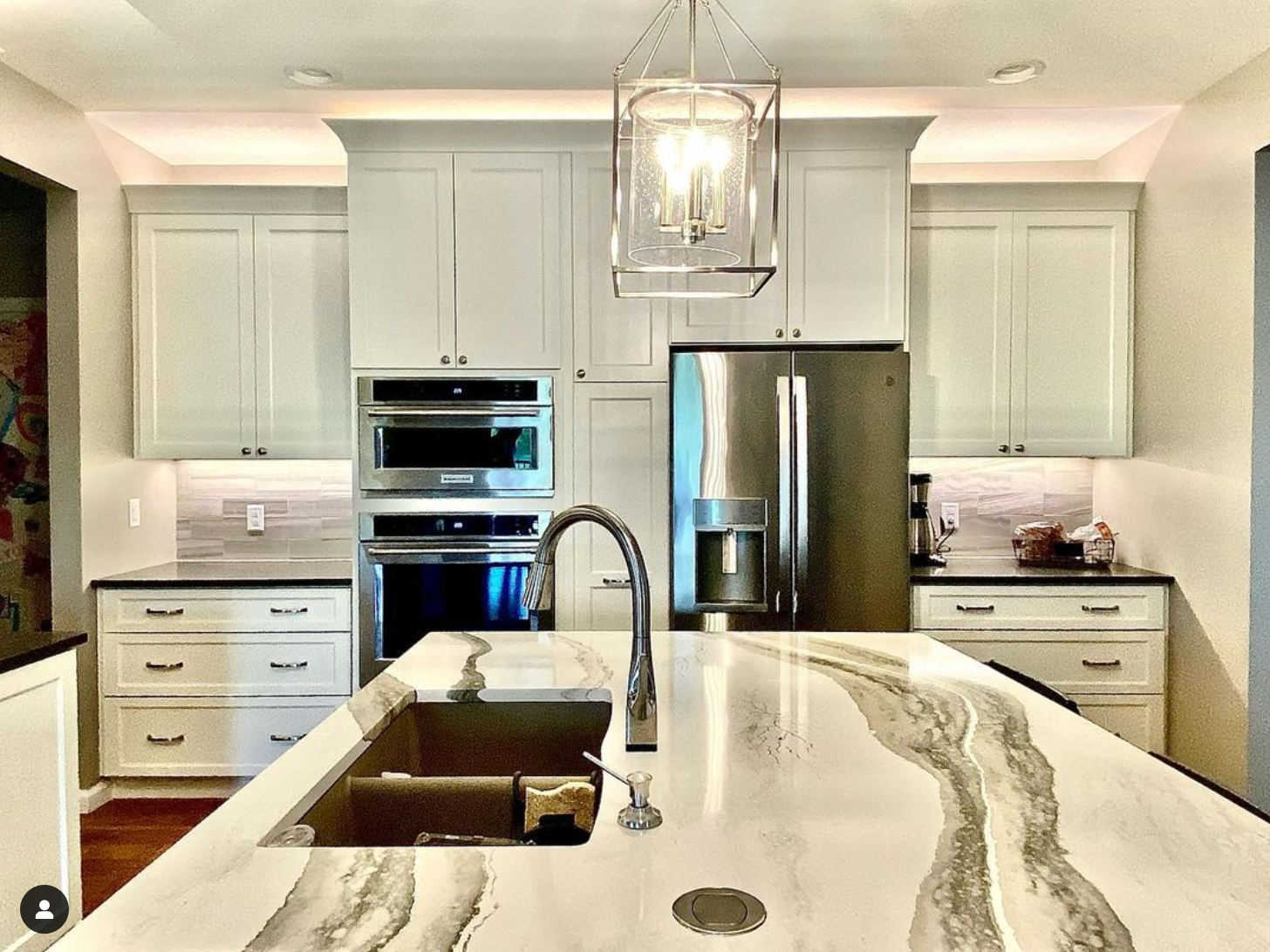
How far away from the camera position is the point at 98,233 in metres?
3.41

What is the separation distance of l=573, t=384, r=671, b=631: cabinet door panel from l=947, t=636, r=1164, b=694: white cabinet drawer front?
1.20m

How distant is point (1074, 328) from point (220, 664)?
3634mm

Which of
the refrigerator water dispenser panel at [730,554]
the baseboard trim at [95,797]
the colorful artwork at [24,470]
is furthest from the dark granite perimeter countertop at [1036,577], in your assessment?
the colorful artwork at [24,470]

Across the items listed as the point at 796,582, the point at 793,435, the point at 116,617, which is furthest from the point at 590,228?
the point at 116,617

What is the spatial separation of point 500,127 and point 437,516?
4.83ft

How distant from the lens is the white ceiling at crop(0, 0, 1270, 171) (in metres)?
2.55

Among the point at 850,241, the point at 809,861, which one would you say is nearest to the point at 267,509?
the point at 850,241

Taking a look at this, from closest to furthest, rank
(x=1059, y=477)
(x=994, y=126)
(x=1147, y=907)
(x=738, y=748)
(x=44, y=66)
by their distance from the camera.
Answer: (x=1147, y=907)
(x=738, y=748)
(x=44, y=66)
(x=994, y=126)
(x=1059, y=477)

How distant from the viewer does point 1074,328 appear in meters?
3.60

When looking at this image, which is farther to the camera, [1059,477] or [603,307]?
[1059,477]

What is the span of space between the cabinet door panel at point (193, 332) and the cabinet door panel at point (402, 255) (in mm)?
643

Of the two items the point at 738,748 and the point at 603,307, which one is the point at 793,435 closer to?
the point at 603,307

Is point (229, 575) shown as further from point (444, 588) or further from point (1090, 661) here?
point (1090, 661)

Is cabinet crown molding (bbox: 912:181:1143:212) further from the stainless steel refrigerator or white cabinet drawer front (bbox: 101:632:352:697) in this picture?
white cabinet drawer front (bbox: 101:632:352:697)
